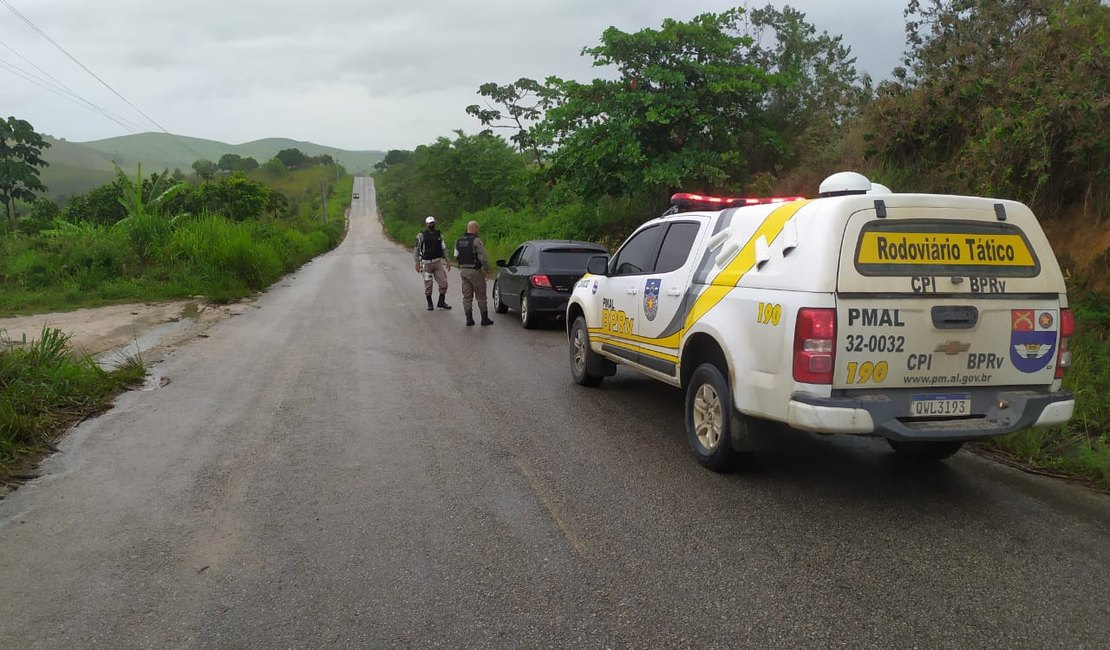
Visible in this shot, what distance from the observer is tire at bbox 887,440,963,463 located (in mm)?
5078

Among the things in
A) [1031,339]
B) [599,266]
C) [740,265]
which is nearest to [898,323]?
[1031,339]

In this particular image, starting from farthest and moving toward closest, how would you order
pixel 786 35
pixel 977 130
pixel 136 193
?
1. pixel 786 35
2. pixel 136 193
3. pixel 977 130

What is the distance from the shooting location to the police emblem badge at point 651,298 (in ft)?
20.1

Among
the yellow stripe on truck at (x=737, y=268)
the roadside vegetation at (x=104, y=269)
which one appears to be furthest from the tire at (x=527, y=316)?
the yellow stripe on truck at (x=737, y=268)

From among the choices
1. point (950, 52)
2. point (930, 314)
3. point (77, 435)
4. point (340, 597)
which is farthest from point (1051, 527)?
point (950, 52)

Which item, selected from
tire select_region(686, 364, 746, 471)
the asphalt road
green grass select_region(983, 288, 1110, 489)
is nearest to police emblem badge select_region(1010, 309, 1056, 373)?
the asphalt road

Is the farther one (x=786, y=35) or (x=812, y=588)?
(x=786, y=35)

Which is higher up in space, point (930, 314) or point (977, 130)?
point (977, 130)

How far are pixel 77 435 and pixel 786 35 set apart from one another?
22594mm

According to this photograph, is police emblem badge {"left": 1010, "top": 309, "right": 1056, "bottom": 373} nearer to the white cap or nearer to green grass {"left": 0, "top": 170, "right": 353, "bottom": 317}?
the white cap

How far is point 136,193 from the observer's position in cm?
1970

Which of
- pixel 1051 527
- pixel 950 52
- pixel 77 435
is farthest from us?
pixel 950 52

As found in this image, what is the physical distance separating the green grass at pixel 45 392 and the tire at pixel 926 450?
20.8 ft

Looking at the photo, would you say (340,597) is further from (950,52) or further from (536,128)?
(536,128)
